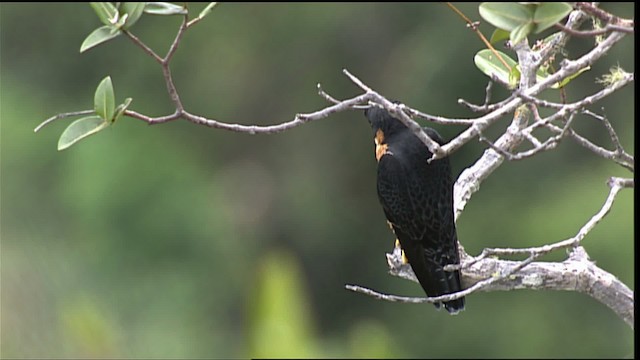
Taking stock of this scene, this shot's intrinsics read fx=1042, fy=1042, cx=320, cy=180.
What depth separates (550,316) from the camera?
21.0 ft

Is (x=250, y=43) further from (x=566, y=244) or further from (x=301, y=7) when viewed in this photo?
(x=566, y=244)

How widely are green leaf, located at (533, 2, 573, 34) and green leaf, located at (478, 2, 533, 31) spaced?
11mm

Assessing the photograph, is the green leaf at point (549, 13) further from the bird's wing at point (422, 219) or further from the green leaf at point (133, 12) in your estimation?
the bird's wing at point (422, 219)

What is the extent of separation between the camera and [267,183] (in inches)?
296

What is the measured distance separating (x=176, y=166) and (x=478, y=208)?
2.25 m

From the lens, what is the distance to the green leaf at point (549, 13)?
1.26 m

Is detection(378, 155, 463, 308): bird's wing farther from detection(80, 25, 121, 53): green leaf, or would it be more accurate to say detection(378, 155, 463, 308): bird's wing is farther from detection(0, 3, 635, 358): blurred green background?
detection(0, 3, 635, 358): blurred green background

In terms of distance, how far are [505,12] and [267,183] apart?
6243mm

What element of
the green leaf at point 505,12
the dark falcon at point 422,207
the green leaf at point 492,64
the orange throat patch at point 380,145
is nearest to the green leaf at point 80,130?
the green leaf at point 505,12

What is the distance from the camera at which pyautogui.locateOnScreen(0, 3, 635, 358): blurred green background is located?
6469mm

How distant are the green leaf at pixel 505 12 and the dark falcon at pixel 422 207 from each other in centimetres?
104

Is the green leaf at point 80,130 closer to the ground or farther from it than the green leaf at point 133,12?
closer to the ground

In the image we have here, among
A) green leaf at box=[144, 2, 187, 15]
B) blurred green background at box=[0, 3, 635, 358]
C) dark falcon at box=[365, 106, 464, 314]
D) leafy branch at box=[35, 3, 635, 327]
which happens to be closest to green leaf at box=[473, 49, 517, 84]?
leafy branch at box=[35, 3, 635, 327]

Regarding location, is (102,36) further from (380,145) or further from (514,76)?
(380,145)
